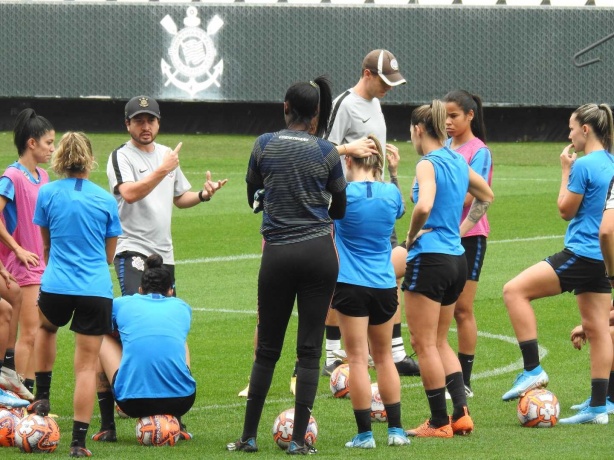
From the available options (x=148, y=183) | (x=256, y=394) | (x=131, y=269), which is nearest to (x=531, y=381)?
(x=256, y=394)

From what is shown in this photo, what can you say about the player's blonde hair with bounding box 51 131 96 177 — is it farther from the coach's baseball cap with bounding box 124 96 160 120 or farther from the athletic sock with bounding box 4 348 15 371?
the athletic sock with bounding box 4 348 15 371

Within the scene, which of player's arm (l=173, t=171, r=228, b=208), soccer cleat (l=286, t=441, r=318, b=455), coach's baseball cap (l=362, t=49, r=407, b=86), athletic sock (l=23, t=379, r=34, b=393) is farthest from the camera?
coach's baseball cap (l=362, t=49, r=407, b=86)

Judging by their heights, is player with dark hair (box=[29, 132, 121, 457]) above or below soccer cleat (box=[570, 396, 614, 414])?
above

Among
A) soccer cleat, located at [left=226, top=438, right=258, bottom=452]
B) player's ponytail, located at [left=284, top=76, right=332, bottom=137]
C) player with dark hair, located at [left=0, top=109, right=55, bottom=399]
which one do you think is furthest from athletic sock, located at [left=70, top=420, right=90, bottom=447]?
player's ponytail, located at [left=284, top=76, right=332, bottom=137]

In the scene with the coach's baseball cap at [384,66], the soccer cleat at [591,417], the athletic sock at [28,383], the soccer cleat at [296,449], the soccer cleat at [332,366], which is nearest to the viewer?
the soccer cleat at [296,449]

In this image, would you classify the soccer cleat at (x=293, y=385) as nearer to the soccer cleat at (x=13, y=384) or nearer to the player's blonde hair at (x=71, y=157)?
the soccer cleat at (x=13, y=384)

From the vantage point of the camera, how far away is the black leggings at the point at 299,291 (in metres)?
7.08

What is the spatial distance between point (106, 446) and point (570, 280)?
325 cm

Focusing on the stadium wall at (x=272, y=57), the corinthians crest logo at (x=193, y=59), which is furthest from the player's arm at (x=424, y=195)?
the corinthians crest logo at (x=193, y=59)

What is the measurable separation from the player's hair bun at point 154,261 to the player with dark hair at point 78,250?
0.52 metres

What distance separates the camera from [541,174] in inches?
1059

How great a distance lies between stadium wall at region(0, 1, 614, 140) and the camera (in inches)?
1271

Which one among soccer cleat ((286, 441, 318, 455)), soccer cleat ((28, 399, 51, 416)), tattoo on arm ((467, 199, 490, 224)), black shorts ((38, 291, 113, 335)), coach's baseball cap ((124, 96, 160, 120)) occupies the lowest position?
soccer cleat ((286, 441, 318, 455))

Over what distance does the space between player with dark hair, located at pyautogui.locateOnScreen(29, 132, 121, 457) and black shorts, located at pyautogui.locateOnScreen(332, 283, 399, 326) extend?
1.40 m
